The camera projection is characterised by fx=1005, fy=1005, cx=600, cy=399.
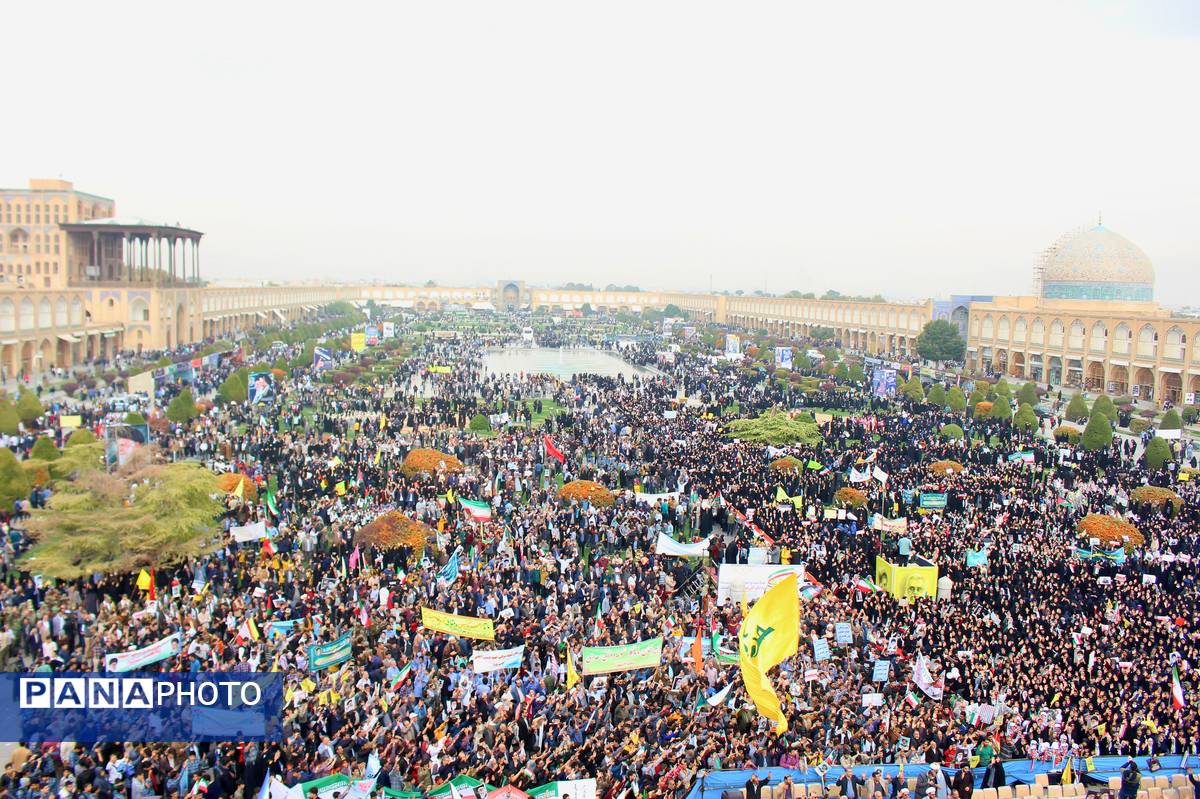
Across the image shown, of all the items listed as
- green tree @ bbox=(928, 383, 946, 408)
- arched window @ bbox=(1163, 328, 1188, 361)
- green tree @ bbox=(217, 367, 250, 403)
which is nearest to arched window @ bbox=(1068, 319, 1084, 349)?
arched window @ bbox=(1163, 328, 1188, 361)

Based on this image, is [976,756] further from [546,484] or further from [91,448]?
[91,448]

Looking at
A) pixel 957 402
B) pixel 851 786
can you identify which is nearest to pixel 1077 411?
pixel 957 402

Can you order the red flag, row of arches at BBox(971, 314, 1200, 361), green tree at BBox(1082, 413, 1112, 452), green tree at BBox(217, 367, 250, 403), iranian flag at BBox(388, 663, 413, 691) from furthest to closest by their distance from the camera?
row of arches at BBox(971, 314, 1200, 361)
green tree at BBox(217, 367, 250, 403)
green tree at BBox(1082, 413, 1112, 452)
the red flag
iranian flag at BBox(388, 663, 413, 691)

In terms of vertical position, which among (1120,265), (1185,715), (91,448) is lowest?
(1185,715)

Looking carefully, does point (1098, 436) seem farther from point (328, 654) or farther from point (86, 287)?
point (86, 287)

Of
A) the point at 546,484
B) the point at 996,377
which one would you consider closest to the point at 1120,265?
the point at 996,377

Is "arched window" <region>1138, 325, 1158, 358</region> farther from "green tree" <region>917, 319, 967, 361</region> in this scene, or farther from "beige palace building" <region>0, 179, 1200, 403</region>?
"green tree" <region>917, 319, 967, 361</region>

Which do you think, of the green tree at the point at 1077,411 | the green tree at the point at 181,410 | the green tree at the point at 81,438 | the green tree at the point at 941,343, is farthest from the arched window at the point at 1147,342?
the green tree at the point at 81,438
